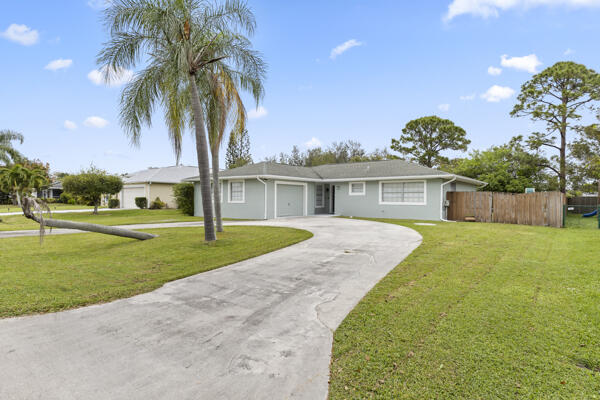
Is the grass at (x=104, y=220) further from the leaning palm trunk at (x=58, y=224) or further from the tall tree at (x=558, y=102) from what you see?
the tall tree at (x=558, y=102)

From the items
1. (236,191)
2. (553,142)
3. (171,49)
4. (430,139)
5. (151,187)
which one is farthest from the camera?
(430,139)

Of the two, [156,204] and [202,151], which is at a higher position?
[202,151]

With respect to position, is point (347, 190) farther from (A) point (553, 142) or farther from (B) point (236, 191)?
(A) point (553, 142)

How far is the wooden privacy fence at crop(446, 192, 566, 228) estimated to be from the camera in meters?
13.0

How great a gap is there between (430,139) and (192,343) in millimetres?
38646

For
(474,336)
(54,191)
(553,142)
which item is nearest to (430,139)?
(553,142)

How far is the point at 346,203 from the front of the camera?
18922mm

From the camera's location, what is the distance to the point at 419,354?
2631mm

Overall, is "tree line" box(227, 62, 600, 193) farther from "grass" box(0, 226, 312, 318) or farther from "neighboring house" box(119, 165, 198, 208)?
"neighboring house" box(119, 165, 198, 208)

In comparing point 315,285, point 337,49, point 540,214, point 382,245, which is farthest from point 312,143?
point 315,285

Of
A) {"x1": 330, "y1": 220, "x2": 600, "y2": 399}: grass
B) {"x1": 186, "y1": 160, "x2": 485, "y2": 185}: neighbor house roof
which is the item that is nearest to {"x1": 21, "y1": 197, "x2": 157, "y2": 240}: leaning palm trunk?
{"x1": 330, "y1": 220, "x2": 600, "y2": 399}: grass

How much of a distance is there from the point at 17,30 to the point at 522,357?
1939cm

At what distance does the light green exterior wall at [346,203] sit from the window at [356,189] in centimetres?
20

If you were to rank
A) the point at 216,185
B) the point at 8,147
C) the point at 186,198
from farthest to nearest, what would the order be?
the point at 8,147, the point at 186,198, the point at 216,185
